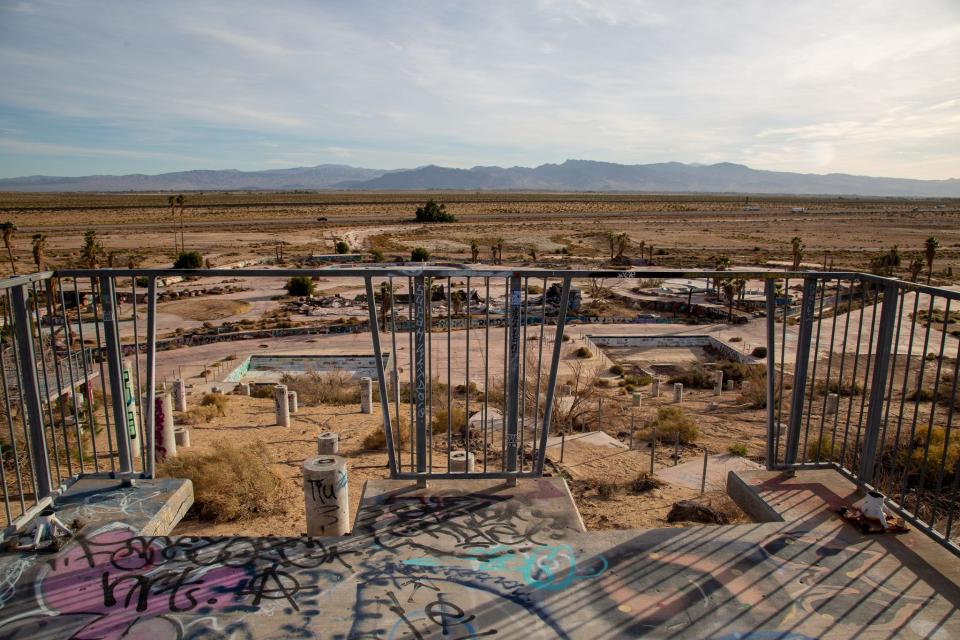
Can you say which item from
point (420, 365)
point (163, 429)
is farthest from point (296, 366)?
point (420, 365)

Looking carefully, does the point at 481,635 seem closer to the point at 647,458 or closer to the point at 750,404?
the point at 647,458

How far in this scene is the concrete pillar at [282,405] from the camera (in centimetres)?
1230

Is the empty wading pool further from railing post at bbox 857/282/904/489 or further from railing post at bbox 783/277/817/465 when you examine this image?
railing post at bbox 857/282/904/489

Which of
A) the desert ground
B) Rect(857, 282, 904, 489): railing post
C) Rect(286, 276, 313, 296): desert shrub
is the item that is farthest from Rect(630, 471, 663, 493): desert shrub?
Rect(286, 276, 313, 296): desert shrub

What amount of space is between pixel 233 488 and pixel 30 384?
3806 mm

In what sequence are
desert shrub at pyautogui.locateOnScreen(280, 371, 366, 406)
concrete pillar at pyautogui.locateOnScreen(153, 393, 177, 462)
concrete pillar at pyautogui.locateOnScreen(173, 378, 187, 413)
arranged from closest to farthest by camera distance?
concrete pillar at pyautogui.locateOnScreen(153, 393, 177, 462)
concrete pillar at pyautogui.locateOnScreen(173, 378, 187, 413)
desert shrub at pyautogui.locateOnScreen(280, 371, 366, 406)

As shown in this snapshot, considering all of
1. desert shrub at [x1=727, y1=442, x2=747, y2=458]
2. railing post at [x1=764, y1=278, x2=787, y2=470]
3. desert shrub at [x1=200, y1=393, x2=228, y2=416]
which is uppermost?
railing post at [x1=764, y1=278, x2=787, y2=470]

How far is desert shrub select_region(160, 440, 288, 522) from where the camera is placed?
7562 millimetres

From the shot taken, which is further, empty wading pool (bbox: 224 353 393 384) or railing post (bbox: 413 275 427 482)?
empty wading pool (bbox: 224 353 393 384)

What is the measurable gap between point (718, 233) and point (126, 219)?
326ft

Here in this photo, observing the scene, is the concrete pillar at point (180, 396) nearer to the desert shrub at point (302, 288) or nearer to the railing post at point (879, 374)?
the railing post at point (879, 374)

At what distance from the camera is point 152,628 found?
10.5 ft

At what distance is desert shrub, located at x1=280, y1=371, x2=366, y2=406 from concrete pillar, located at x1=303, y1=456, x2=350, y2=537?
1323 centimetres

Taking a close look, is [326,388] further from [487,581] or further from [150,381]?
[487,581]
